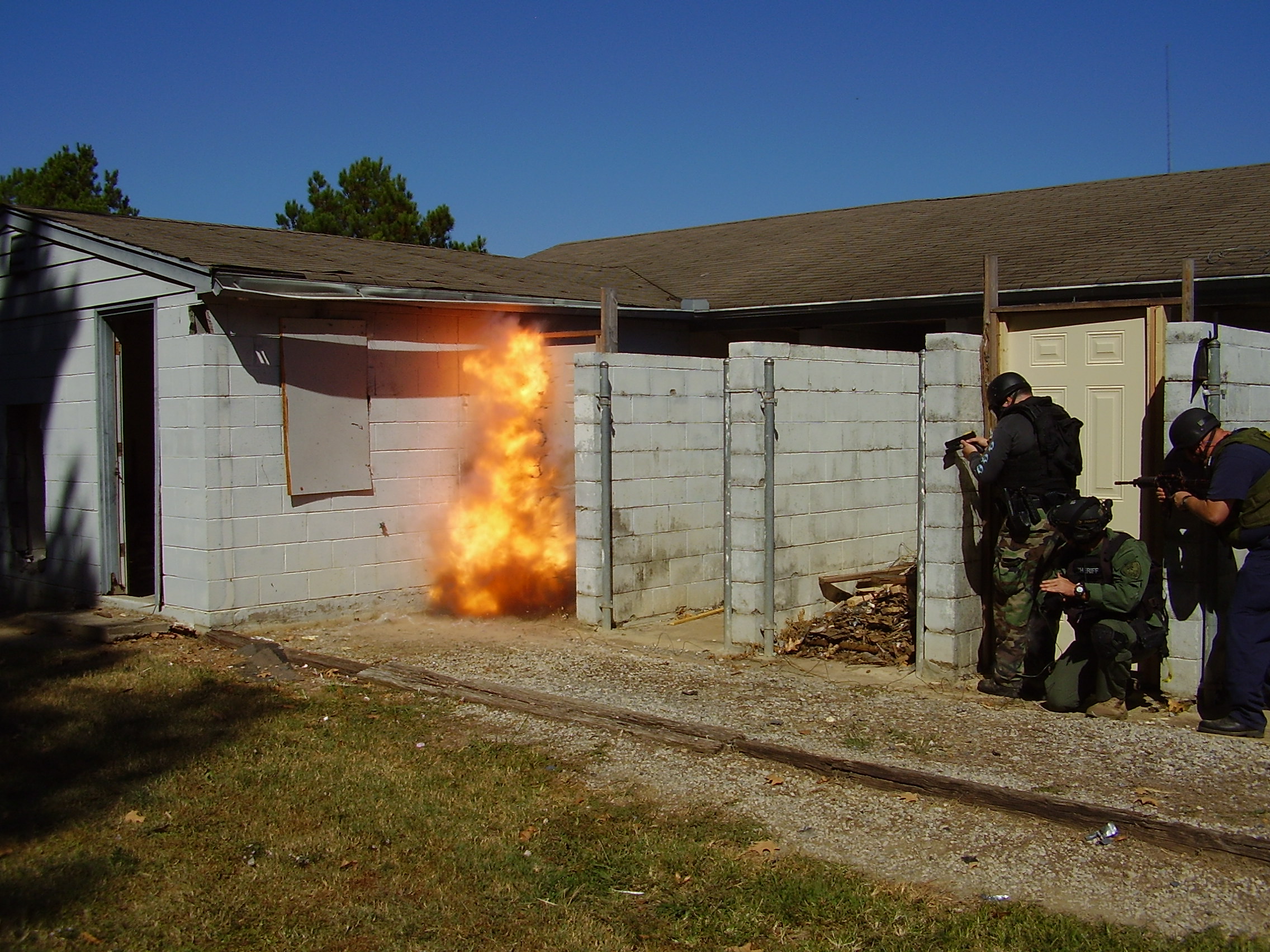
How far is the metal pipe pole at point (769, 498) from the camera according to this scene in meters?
8.96

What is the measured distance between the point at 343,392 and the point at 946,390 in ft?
18.6

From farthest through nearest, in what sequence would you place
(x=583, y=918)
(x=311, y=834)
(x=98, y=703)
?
(x=98, y=703) → (x=311, y=834) → (x=583, y=918)

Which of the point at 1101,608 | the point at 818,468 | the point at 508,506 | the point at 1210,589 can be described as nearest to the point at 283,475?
the point at 508,506

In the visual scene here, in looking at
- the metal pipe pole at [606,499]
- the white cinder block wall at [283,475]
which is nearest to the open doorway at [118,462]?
the white cinder block wall at [283,475]

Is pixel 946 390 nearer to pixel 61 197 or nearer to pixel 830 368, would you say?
pixel 830 368

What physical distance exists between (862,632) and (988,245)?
640 centimetres

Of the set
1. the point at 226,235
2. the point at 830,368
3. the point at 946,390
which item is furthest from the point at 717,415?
the point at 226,235

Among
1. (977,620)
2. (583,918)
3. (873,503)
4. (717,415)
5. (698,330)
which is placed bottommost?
(583,918)

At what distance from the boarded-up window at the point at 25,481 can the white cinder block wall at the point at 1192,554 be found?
1121 centimetres

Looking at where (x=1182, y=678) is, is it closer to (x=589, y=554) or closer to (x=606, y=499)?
(x=606, y=499)

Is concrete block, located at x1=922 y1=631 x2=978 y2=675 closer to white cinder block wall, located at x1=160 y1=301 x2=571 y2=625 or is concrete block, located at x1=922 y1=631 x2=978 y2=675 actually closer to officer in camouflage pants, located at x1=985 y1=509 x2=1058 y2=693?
officer in camouflage pants, located at x1=985 y1=509 x2=1058 y2=693

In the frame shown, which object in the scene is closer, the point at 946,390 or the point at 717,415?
the point at 946,390

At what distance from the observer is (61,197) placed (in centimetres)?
3162

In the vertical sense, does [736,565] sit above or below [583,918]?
above
